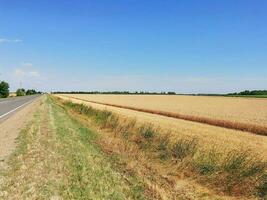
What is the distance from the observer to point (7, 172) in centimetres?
873

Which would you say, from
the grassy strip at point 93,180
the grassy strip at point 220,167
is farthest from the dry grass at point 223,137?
the grassy strip at point 93,180

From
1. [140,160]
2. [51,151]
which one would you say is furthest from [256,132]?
[51,151]

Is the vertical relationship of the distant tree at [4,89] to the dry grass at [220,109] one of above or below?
above

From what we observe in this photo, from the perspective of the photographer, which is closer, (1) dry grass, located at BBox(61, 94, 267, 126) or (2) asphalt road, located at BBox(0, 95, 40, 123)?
(2) asphalt road, located at BBox(0, 95, 40, 123)

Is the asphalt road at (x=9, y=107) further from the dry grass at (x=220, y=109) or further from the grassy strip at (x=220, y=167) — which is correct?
the dry grass at (x=220, y=109)

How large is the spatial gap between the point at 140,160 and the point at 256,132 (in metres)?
15.0

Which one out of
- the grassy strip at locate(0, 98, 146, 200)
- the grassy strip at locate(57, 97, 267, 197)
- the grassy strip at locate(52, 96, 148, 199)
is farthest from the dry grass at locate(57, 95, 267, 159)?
the grassy strip at locate(0, 98, 146, 200)

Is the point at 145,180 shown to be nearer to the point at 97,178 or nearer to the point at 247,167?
Answer: the point at 97,178

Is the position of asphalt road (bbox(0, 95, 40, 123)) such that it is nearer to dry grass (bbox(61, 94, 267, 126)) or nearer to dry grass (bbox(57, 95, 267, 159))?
dry grass (bbox(57, 95, 267, 159))

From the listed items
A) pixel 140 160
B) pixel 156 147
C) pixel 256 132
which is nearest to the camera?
pixel 140 160

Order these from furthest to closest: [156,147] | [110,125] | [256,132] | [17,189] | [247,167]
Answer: [256,132]
[110,125]
[156,147]
[247,167]
[17,189]

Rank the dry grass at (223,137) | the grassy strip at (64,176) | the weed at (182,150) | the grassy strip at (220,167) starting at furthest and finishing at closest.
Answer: the dry grass at (223,137), the weed at (182,150), the grassy strip at (220,167), the grassy strip at (64,176)

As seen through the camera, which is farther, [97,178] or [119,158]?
[119,158]

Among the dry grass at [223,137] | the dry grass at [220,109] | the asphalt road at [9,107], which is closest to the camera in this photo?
the dry grass at [223,137]
